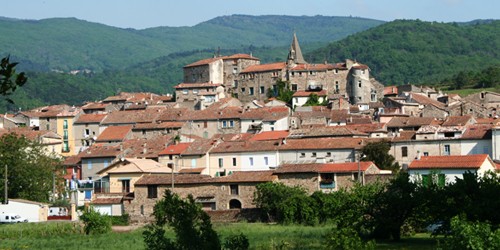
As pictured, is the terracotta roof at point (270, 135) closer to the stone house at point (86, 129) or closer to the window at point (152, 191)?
the window at point (152, 191)

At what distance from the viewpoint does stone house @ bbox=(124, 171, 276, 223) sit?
2263 inches

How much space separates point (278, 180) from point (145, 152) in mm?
18173

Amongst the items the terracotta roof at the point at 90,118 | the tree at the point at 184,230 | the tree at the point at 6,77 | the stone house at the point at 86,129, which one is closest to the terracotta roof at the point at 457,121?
the stone house at the point at 86,129

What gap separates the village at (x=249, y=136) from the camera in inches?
2279

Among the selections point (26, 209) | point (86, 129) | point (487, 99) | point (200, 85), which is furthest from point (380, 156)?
point (200, 85)

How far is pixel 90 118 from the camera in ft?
306

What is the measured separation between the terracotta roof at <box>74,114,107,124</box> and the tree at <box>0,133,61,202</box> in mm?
22550

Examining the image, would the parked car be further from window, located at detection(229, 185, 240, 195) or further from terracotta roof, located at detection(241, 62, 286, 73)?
terracotta roof, located at detection(241, 62, 286, 73)

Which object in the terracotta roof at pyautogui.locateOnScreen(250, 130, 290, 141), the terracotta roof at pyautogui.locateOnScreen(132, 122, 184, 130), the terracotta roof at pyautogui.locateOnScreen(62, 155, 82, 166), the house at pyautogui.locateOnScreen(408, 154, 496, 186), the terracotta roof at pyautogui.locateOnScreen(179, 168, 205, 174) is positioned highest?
the terracotta roof at pyautogui.locateOnScreen(132, 122, 184, 130)

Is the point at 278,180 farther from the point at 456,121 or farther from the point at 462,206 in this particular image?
the point at 462,206

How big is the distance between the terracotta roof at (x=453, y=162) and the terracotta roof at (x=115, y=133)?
33898 millimetres

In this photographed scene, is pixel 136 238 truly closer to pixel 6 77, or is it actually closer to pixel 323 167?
pixel 323 167

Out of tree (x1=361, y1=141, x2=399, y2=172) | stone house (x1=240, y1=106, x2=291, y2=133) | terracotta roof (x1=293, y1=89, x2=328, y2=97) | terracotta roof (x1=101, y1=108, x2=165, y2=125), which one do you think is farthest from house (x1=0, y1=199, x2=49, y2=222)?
terracotta roof (x1=293, y1=89, x2=328, y2=97)

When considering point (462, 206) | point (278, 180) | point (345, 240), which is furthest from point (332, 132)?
point (345, 240)
